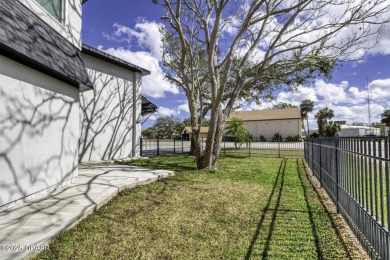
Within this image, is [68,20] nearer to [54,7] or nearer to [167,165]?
[54,7]

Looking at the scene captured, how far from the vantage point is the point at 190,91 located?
34.9 ft

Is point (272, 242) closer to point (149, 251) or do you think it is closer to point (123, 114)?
point (149, 251)

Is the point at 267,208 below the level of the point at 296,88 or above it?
below

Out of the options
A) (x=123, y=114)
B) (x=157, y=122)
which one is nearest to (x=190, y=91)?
(x=123, y=114)

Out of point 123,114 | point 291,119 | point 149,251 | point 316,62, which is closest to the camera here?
point 149,251

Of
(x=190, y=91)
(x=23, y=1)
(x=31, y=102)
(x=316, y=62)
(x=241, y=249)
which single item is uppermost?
(x=316, y=62)

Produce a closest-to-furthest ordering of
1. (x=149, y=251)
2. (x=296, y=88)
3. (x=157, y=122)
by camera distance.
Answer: (x=149, y=251), (x=296, y=88), (x=157, y=122)

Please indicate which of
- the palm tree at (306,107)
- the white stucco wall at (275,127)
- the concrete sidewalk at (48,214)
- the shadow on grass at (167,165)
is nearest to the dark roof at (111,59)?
the shadow on grass at (167,165)

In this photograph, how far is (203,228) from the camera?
420 cm

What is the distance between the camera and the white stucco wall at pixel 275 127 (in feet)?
152

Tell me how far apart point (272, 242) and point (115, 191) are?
3551 millimetres

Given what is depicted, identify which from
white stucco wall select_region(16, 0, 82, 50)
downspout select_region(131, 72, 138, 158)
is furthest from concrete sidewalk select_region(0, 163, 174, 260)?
downspout select_region(131, 72, 138, 158)

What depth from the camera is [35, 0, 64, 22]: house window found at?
6.06 meters

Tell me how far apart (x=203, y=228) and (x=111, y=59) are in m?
10.3
